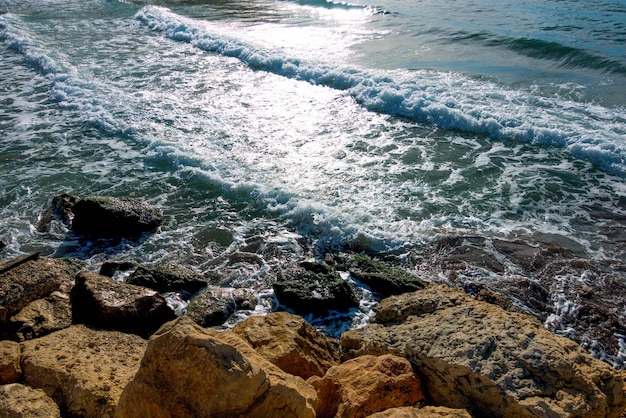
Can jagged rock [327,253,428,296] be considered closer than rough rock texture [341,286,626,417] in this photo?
No

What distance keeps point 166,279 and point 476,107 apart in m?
9.46

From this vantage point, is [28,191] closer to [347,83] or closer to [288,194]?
[288,194]

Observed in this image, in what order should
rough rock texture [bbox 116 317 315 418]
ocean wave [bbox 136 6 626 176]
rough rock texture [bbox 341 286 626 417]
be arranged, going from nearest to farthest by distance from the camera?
rough rock texture [bbox 116 317 315 418]
rough rock texture [bbox 341 286 626 417]
ocean wave [bbox 136 6 626 176]

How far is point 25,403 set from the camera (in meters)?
4.15

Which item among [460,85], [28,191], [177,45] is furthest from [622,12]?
[28,191]

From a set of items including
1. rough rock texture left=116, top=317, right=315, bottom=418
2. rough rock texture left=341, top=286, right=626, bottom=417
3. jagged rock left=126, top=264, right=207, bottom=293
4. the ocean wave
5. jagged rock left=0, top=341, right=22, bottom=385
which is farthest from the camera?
the ocean wave

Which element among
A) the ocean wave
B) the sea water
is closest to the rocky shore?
the sea water

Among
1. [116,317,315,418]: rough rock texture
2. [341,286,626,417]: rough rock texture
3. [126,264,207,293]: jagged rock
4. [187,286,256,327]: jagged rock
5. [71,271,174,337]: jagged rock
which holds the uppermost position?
[116,317,315,418]: rough rock texture

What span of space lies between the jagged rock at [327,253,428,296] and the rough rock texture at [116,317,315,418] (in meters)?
3.59

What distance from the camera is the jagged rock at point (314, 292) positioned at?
6.97 meters

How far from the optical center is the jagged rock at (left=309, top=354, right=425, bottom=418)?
4129mm

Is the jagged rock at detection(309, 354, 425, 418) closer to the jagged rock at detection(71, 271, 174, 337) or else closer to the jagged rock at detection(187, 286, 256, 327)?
the jagged rock at detection(187, 286, 256, 327)

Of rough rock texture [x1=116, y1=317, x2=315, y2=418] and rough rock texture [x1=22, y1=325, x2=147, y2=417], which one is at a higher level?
rough rock texture [x1=116, y1=317, x2=315, y2=418]

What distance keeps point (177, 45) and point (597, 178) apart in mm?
16684
